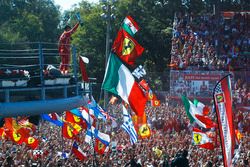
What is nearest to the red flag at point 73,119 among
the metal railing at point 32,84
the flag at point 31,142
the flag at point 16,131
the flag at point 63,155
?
the flag at point 31,142

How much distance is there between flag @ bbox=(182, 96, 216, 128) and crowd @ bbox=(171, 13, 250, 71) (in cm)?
1451

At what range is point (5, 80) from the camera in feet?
44.9

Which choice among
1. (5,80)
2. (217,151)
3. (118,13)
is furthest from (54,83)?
(118,13)

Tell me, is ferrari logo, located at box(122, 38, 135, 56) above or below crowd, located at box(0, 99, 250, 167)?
above

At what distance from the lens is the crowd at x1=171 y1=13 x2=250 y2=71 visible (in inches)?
1695

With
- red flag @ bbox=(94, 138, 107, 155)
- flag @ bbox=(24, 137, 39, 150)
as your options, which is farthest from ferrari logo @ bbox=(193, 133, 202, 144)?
flag @ bbox=(24, 137, 39, 150)

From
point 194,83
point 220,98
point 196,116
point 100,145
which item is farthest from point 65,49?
point 194,83

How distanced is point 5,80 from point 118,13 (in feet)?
158

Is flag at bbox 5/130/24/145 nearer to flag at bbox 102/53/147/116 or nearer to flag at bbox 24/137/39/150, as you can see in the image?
flag at bbox 24/137/39/150

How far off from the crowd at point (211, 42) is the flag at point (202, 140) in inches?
634

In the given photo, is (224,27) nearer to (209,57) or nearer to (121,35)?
(209,57)

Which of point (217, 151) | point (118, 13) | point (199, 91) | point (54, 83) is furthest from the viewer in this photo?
point (118, 13)

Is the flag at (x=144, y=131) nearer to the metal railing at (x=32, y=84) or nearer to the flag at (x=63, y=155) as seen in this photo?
the flag at (x=63, y=155)

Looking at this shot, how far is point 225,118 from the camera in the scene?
14477 millimetres
